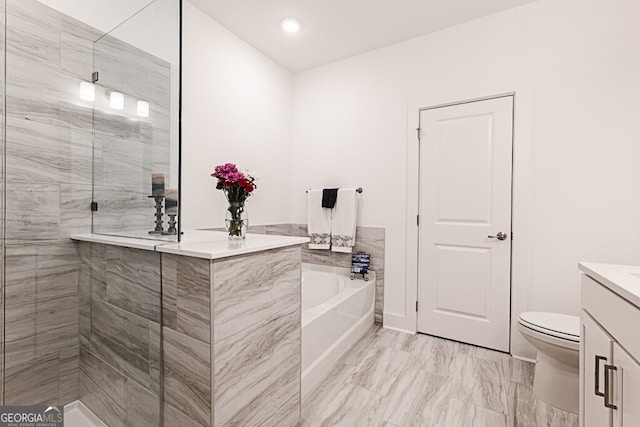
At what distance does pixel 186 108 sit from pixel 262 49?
42.9 inches

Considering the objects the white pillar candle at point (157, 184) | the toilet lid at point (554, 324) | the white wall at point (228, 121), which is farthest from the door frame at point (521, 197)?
the white pillar candle at point (157, 184)

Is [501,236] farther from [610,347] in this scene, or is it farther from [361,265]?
[610,347]

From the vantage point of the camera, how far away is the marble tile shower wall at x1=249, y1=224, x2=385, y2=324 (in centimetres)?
276

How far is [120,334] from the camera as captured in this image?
1398 millimetres

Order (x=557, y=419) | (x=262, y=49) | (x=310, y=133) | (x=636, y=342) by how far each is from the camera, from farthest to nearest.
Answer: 1. (x=310, y=133)
2. (x=262, y=49)
3. (x=557, y=419)
4. (x=636, y=342)

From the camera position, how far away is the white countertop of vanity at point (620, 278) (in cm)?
70

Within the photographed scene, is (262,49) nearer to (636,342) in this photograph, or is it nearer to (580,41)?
(580,41)

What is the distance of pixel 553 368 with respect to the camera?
1.64 m

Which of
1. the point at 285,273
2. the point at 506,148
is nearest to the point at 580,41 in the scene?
the point at 506,148

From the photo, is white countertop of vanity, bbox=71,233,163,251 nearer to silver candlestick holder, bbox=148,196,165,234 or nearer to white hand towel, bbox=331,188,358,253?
silver candlestick holder, bbox=148,196,165,234

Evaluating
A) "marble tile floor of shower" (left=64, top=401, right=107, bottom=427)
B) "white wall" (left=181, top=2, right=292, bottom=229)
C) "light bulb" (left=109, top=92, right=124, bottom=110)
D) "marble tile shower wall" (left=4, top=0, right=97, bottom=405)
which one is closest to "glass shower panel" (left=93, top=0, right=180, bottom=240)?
"light bulb" (left=109, top=92, right=124, bottom=110)

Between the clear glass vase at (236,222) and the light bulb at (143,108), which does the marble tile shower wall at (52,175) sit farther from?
the clear glass vase at (236,222)

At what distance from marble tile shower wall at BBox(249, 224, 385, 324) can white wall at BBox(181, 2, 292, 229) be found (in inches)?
4.4

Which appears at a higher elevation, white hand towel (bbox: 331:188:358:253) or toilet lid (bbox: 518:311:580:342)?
white hand towel (bbox: 331:188:358:253)
